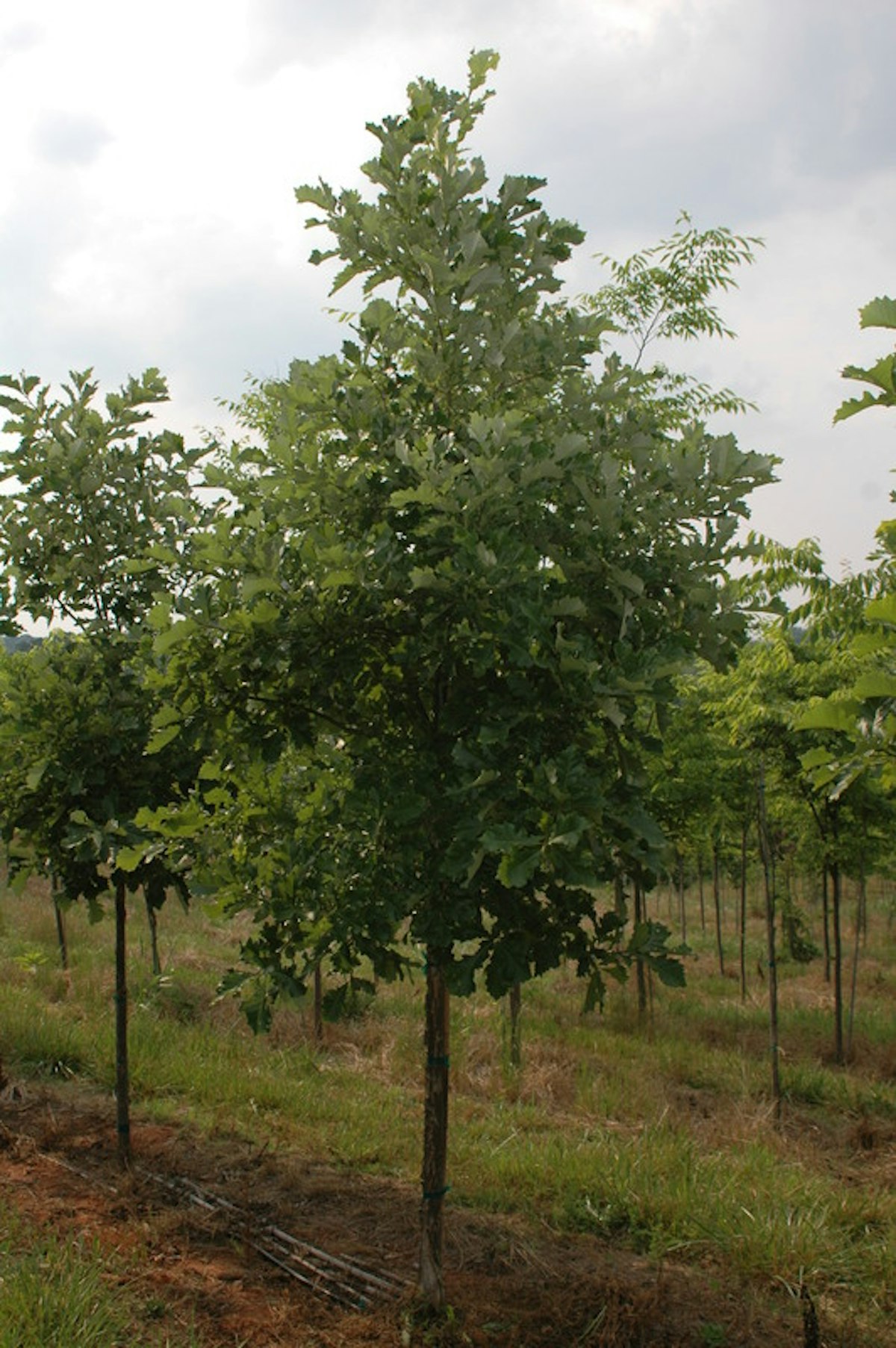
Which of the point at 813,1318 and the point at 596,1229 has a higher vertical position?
the point at 813,1318

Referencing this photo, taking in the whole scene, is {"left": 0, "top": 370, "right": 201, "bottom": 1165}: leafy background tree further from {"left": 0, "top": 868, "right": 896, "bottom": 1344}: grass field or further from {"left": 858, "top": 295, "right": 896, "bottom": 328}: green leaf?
{"left": 858, "top": 295, "right": 896, "bottom": 328}: green leaf

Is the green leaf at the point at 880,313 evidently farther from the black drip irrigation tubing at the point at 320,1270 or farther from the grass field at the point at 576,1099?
the black drip irrigation tubing at the point at 320,1270

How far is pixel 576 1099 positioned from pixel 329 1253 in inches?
159

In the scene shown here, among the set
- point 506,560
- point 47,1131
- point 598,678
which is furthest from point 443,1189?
point 47,1131

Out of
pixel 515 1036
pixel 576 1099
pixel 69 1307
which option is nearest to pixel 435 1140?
pixel 69 1307

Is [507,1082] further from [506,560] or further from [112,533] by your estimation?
[506,560]

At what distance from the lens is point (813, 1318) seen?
13.3 feet

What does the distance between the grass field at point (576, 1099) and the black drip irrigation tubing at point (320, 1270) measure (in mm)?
1049

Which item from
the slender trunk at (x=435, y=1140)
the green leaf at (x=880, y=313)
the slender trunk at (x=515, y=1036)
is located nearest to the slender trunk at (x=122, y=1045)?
the slender trunk at (x=435, y=1140)

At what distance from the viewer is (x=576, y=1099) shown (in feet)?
28.7

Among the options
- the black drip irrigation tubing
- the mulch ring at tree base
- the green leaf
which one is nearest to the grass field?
the mulch ring at tree base

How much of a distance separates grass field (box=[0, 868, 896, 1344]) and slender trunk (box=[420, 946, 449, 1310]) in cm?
104

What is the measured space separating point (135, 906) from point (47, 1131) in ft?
46.5

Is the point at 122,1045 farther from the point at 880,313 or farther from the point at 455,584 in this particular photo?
the point at 880,313
